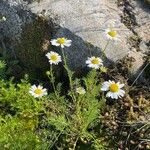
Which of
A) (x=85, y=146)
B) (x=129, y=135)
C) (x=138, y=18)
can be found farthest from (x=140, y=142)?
(x=138, y=18)

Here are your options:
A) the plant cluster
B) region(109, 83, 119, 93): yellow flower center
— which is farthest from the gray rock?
region(109, 83, 119, 93): yellow flower center

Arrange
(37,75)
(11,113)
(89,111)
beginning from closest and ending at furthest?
1. (89,111)
2. (11,113)
3. (37,75)

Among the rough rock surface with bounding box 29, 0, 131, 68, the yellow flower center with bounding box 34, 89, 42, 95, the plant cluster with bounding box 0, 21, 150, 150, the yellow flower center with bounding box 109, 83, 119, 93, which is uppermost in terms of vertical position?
the yellow flower center with bounding box 109, 83, 119, 93

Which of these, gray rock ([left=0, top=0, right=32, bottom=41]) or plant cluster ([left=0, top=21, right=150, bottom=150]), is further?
gray rock ([left=0, top=0, right=32, bottom=41])

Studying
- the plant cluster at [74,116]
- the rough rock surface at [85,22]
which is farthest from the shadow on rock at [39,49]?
the plant cluster at [74,116]

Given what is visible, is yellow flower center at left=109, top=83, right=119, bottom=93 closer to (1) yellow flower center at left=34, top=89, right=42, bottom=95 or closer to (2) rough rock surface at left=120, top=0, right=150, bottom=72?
(1) yellow flower center at left=34, top=89, right=42, bottom=95

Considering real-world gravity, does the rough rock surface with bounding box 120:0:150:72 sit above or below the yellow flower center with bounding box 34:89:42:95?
above

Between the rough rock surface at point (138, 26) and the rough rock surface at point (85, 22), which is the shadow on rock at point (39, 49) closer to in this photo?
the rough rock surface at point (85, 22)

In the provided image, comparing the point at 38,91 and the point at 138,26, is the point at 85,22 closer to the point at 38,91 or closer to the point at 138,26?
the point at 138,26

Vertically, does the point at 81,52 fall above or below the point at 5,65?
above

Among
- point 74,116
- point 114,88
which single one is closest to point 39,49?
point 74,116

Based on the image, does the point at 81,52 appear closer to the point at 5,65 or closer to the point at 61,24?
the point at 61,24
